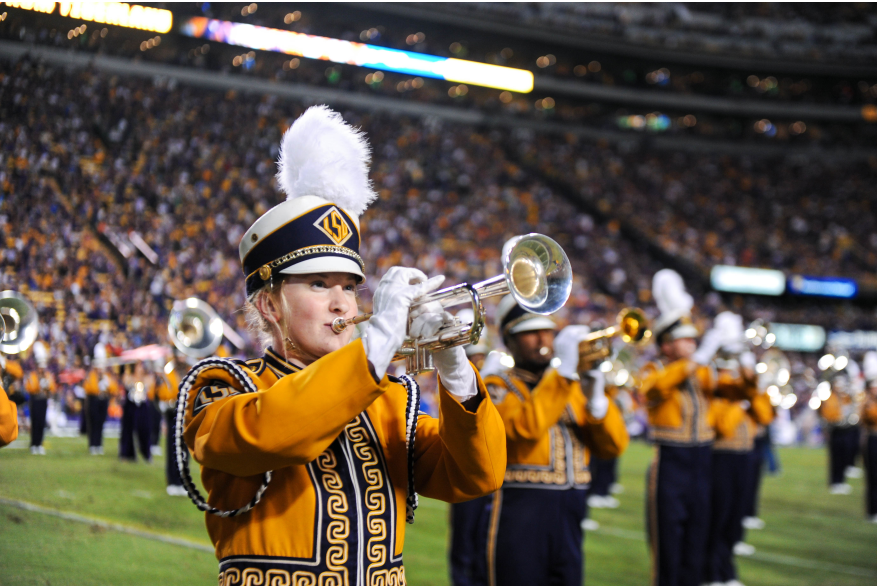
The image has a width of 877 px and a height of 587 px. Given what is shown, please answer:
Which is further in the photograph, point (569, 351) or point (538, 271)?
point (569, 351)

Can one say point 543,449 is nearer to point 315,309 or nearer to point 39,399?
point 315,309

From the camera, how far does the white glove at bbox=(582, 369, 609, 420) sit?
13.9ft

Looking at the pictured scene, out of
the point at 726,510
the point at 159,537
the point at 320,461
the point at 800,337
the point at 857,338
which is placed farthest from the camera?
the point at 857,338

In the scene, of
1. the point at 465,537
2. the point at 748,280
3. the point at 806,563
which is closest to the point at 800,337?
the point at 748,280

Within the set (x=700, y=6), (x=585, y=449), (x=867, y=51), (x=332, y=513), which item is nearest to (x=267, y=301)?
(x=332, y=513)

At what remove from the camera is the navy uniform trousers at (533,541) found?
393cm

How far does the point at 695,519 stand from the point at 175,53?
474 cm

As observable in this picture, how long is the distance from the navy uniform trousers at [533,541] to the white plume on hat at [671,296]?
114 inches

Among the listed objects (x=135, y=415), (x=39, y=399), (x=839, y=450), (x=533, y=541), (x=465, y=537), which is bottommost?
(x=839, y=450)

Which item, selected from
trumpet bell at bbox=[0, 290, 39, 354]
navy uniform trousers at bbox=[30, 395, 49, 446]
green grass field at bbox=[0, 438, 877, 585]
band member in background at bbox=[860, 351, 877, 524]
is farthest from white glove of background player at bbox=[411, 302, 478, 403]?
band member in background at bbox=[860, 351, 877, 524]

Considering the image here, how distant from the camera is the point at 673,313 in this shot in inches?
259

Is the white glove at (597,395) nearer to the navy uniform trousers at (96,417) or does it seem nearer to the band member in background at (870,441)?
the navy uniform trousers at (96,417)

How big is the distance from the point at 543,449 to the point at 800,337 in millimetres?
24924

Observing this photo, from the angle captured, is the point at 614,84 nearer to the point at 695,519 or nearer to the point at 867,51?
the point at 867,51
